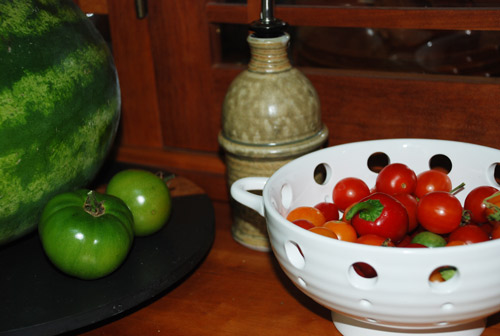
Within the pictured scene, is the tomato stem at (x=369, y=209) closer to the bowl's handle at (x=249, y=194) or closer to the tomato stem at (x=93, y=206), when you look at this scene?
the bowl's handle at (x=249, y=194)

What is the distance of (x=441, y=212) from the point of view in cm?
70

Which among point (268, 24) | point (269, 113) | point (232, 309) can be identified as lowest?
point (232, 309)

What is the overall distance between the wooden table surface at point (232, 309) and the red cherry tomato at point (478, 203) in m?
0.12

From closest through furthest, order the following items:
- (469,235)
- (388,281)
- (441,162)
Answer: (388,281) → (469,235) → (441,162)

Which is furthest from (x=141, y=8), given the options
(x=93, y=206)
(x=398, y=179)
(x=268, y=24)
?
(x=398, y=179)

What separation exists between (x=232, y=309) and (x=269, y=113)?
277 millimetres

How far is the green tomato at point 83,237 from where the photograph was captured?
746 millimetres

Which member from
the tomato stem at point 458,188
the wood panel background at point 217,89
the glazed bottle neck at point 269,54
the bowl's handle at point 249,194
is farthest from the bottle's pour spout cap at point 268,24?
the tomato stem at point 458,188

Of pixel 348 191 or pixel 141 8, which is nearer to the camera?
pixel 348 191

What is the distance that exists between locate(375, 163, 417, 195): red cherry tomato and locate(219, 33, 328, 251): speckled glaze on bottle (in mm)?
130

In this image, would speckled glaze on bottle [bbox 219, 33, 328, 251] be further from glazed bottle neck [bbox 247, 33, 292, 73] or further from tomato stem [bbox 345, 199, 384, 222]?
tomato stem [bbox 345, 199, 384, 222]

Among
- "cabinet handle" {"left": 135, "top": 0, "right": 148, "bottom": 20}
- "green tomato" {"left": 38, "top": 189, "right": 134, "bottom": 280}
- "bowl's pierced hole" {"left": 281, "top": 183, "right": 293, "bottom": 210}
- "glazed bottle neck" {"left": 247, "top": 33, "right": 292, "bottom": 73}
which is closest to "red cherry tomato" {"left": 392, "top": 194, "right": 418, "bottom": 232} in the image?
"bowl's pierced hole" {"left": 281, "top": 183, "right": 293, "bottom": 210}

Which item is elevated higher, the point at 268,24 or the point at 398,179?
the point at 268,24

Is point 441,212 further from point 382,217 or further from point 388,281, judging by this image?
point 388,281
